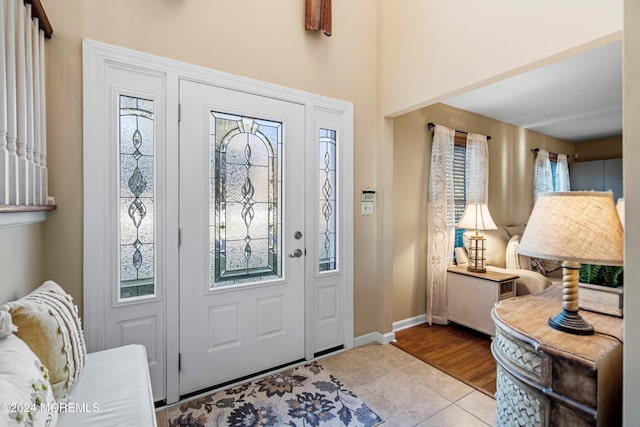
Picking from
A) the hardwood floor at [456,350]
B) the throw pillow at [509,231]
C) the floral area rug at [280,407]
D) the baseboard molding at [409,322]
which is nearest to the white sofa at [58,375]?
the floral area rug at [280,407]

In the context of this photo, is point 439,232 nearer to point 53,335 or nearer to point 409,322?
point 409,322

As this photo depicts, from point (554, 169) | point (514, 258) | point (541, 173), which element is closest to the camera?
point (514, 258)

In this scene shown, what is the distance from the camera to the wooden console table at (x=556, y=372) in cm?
98

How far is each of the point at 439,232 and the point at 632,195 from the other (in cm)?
262

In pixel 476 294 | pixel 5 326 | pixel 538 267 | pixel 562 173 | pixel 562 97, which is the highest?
pixel 562 97

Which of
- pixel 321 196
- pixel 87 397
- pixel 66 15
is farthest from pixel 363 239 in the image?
pixel 66 15

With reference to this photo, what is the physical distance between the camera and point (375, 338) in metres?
2.86

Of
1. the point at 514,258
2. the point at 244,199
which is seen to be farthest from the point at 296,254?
the point at 514,258

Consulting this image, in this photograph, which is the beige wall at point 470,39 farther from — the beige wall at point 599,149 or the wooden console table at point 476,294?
the beige wall at point 599,149

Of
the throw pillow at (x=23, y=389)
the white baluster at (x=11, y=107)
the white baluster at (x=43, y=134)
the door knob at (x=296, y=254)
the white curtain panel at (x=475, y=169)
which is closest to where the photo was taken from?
the throw pillow at (x=23, y=389)

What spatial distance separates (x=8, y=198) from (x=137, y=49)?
1175 mm

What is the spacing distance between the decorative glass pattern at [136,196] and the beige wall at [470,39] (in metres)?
1.97

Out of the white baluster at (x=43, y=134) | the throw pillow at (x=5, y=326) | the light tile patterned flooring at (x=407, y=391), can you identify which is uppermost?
the white baluster at (x=43, y=134)

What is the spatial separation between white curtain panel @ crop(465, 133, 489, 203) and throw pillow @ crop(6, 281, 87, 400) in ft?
12.7
